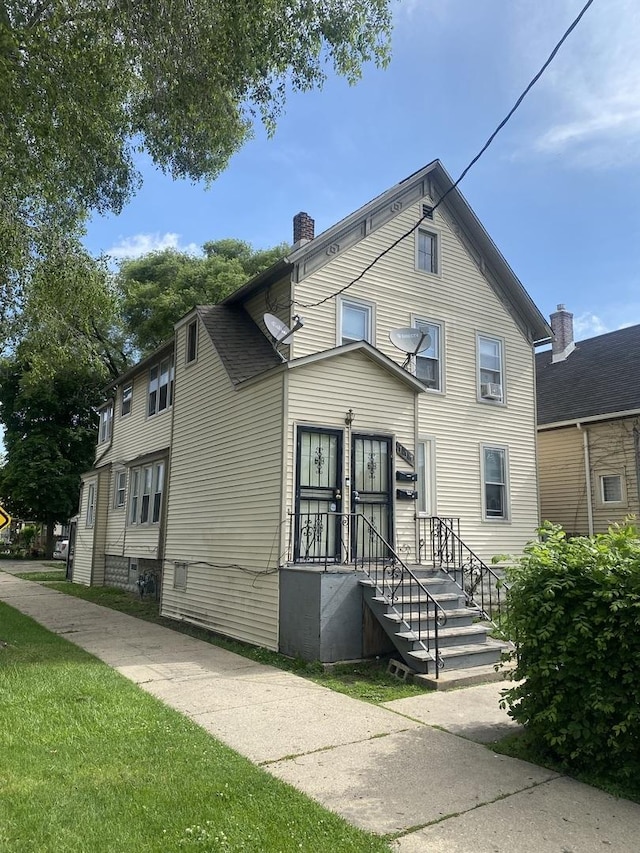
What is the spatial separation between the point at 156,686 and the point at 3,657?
8.43ft

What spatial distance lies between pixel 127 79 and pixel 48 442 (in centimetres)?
2949

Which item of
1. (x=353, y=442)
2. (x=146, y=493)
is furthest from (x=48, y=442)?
(x=353, y=442)

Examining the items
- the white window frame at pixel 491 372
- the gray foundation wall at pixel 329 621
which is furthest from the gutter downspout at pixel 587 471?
the gray foundation wall at pixel 329 621

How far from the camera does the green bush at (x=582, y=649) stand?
4316 mm

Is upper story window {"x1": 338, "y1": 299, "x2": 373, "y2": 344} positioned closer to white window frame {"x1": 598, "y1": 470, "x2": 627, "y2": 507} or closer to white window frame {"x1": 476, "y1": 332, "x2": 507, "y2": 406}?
white window frame {"x1": 476, "y1": 332, "x2": 507, "y2": 406}

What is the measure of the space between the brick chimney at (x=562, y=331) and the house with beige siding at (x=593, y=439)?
4.98ft

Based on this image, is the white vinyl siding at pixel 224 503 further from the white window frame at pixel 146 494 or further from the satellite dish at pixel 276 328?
the white window frame at pixel 146 494

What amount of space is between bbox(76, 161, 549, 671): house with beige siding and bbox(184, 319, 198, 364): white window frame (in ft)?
0.26

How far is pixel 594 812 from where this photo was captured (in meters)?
3.95

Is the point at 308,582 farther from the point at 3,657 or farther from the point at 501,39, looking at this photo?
the point at 501,39

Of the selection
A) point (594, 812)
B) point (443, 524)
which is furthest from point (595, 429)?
point (594, 812)

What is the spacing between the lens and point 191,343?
44.5ft

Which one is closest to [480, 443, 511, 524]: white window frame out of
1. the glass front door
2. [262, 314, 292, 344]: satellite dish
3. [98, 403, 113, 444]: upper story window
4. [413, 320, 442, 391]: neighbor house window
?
[413, 320, 442, 391]: neighbor house window

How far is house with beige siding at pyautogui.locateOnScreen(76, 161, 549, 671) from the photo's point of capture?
894 centimetres
